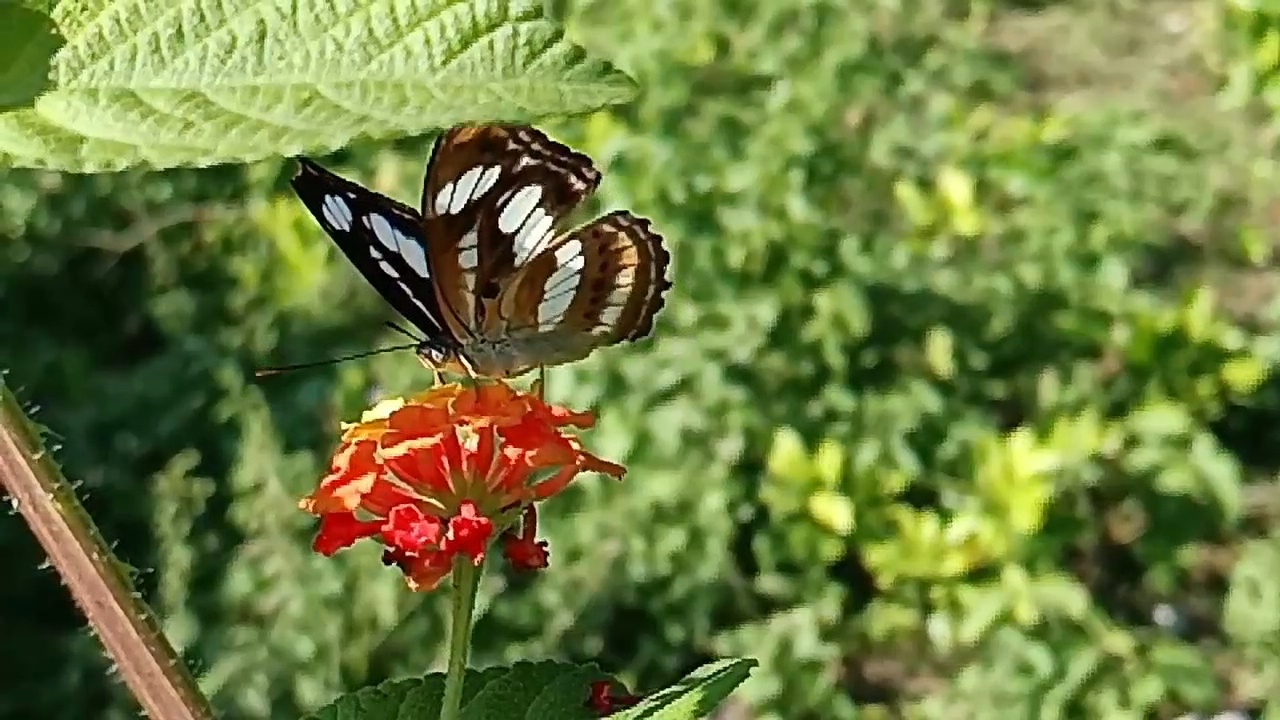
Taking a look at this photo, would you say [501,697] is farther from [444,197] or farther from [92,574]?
[444,197]

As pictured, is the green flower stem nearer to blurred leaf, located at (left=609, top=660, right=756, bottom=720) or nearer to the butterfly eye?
blurred leaf, located at (left=609, top=660, right=756, bottom=720)

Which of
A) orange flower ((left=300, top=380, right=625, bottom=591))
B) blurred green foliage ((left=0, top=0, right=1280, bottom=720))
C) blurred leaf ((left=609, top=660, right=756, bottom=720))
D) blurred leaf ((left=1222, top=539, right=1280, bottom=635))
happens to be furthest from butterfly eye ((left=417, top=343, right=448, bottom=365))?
blurred leaf ((left=1222, top=539, right=1280, bottom=635))

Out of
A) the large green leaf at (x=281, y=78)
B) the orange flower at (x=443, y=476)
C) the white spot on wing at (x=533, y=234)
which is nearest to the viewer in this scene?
the large green leaf at (x=281, y=78)

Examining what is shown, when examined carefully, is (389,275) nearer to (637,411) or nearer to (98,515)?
(637,411)

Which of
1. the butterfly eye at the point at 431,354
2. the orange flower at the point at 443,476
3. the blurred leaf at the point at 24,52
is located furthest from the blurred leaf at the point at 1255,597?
the blurred leaf at the point at 24,52

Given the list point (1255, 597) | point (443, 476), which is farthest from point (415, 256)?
point (1255, 597)

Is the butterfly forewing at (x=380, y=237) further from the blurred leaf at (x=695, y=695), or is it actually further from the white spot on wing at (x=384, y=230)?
the blurred leaf at (x=695, y=695)

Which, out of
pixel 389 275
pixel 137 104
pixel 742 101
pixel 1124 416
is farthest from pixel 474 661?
pixel 137 104

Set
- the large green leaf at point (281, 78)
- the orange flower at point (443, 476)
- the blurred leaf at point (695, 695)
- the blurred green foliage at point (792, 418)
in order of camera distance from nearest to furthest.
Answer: the large green leaf at point (281, 78) → the blurred leaf at point (695, 695) → the orange flower at point (443, 476) → the blurred green foliage at point (792, 418)
